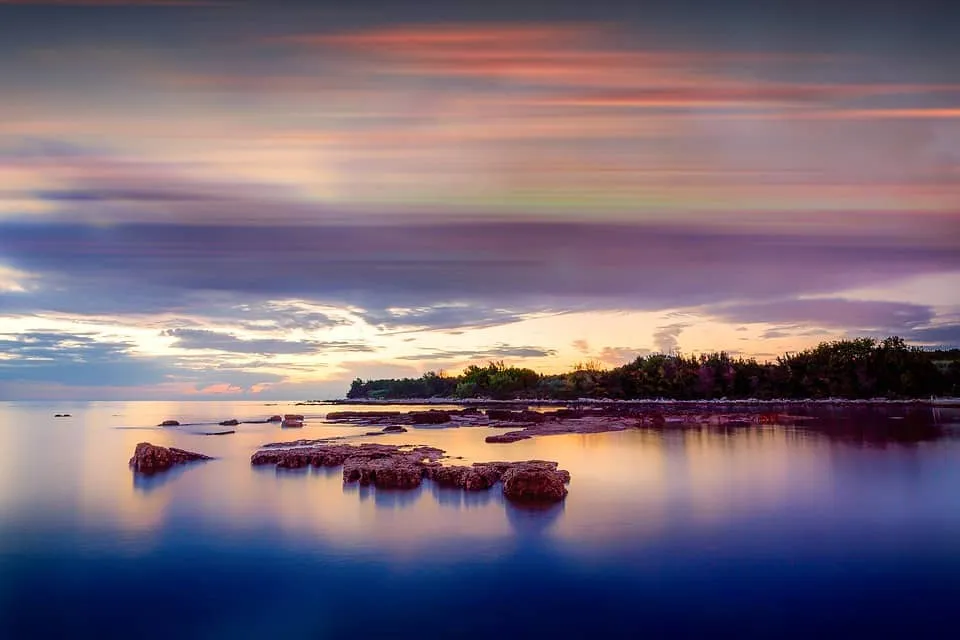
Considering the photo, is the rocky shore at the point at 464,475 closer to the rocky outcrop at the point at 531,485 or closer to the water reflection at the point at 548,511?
the rocky outcrop at the point at 531,485

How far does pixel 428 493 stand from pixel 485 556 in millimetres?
6620

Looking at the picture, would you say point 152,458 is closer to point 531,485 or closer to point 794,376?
point 531,485

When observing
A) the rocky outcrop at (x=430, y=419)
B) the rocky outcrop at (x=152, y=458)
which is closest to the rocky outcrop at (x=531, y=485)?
the rocky outcrop at (x=152, y=458)

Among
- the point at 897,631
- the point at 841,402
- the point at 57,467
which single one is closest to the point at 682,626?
the point at 897,631

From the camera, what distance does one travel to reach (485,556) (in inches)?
600

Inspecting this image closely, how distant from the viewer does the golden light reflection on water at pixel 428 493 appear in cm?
1802

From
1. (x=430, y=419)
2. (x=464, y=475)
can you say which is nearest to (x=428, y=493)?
(x=464, y=475)

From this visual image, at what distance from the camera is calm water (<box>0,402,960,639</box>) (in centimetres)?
1180

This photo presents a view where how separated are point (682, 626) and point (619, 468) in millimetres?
18216

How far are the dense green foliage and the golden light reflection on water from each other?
2950 inches

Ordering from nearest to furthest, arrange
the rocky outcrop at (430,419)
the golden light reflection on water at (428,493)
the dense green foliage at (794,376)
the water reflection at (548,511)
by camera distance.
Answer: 1. the golden light reflection on water at (428,493)
2. the water reflection at (548,511)
3. the rocky outcrop at (430,419)
4. the dense green foliage at (794,376)

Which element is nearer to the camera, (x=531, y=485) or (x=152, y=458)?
(x=531, y=485)

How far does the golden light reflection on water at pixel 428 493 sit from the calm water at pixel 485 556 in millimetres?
133

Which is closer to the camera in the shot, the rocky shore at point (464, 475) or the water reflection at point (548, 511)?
the water reflection at point (548, 511)
